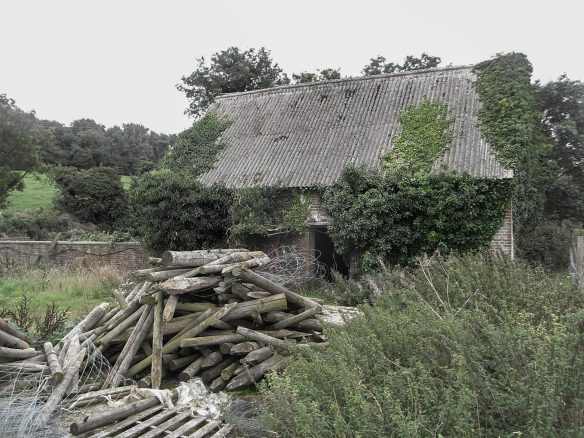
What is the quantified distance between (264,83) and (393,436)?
29.1 meters

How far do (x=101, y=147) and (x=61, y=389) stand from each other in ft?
139

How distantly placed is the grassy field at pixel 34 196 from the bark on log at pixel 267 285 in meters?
28.5

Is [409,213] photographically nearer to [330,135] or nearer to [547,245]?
[330,135]

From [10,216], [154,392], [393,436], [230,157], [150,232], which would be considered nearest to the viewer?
[393,436]

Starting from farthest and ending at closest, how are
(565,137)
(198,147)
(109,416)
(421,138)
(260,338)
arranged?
(565,137), (198,147), (421,138), (260,338), (109,416)

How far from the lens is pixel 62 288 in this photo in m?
13.8

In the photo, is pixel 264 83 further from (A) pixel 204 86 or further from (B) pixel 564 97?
(B) pixel 564 97

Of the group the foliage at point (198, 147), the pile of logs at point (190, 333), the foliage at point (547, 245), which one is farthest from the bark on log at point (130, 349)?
the foliage at point (547, 245)

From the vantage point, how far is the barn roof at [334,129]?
601 inches

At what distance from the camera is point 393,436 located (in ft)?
10.8

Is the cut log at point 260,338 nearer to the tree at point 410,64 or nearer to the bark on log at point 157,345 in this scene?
the bark on log at point 157,345

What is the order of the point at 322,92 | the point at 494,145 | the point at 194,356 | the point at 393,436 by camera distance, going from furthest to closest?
the point at 322,92
the point at 494,145
the point at 194,356
the point at 393,436

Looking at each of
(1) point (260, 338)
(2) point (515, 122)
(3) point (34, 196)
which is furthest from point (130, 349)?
(3) point (34, 196)

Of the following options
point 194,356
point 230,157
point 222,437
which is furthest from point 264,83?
point 222,437
